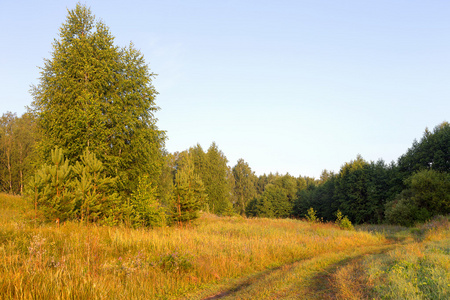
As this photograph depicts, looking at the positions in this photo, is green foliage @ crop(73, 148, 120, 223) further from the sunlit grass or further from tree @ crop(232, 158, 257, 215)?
tree @ crop(232, 158, 257, 215)

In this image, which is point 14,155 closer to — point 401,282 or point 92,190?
point 92,190

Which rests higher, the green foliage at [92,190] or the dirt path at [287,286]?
the green foliage at [92,190]

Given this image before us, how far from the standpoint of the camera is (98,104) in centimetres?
1589

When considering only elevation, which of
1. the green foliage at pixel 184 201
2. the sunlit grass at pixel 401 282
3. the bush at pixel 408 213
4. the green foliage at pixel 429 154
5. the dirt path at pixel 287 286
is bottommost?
the bush at pixel 408 213

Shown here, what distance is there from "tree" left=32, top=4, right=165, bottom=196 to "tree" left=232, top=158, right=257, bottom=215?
2425 inches

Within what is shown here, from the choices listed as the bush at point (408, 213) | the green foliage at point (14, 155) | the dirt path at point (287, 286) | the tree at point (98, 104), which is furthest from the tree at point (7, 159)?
the bush at point (408, 213)

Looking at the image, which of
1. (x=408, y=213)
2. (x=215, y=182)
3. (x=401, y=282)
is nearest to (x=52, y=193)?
(x=401, y=282)

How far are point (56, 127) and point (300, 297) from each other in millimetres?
16418

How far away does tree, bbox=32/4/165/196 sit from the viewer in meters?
16.1

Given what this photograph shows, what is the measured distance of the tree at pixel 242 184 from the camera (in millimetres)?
79875

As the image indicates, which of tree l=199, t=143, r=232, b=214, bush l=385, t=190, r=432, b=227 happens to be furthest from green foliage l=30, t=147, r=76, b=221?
tree l=199, t=143, r=232, b=214

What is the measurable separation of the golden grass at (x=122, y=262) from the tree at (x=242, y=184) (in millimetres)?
66682

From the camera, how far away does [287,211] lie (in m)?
68.8

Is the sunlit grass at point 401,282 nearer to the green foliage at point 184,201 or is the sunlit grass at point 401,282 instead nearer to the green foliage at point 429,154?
the green foliage at point 184,201
